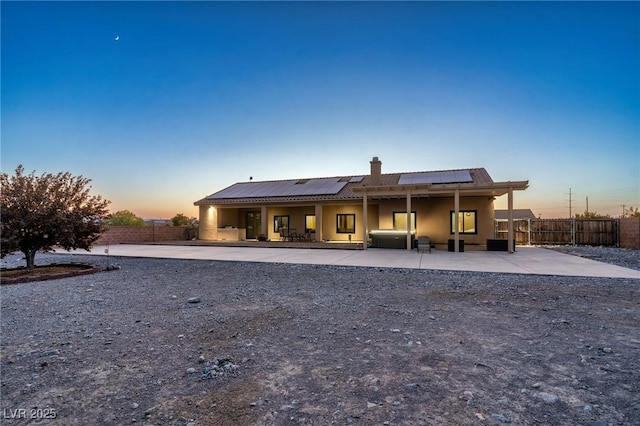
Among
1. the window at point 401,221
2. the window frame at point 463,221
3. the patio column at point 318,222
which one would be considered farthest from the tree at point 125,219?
the window frame at point 463,221

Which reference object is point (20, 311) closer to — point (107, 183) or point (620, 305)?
point (620, 305)

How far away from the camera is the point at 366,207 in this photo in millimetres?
15195

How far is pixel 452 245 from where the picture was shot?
1411 centimetres

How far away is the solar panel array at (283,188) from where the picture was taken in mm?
19531

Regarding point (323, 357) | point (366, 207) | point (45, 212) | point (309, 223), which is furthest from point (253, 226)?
point (323, 357)

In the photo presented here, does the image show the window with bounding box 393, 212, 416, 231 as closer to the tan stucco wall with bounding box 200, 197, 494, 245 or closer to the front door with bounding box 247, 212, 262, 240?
the tan stucco wall with bounding box 200, 197, 494, 245

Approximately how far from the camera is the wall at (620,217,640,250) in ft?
49.8

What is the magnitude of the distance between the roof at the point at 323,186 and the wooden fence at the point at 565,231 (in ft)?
14.4

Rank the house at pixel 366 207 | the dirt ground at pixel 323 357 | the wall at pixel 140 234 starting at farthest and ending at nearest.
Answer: the wall at pixel 140 234, the house at pixel 366 207, the dirt ground at pixel 323 357

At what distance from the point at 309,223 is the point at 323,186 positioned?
268 centimetres

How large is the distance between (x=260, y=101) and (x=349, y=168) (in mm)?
11036

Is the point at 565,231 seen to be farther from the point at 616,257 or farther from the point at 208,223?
the point at 208,223

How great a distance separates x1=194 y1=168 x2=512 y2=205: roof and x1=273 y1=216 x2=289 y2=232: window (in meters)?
1.78

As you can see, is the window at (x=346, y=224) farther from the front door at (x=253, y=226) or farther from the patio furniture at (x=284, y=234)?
the front door at (x=253, y=226)
